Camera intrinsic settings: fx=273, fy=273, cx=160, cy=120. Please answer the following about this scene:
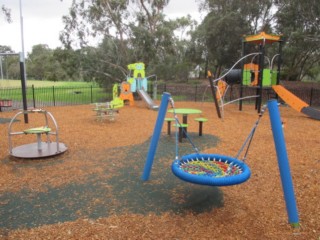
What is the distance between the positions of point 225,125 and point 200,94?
40.3 ft

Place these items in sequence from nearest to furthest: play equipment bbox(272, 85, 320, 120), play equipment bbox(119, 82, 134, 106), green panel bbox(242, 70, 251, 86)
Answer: play equipment bbox(272, 85, 320, 120) → green panel bbox(242, 70, 251, 86) → play equipment bbox(119, 82, 134, 106)

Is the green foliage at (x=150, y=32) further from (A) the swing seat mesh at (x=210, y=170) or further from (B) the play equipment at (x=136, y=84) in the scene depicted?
(A) the swing seat mesh at (x=210, y=170)

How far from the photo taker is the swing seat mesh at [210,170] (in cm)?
290

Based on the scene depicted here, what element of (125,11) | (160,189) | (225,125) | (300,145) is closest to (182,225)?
(160,189)

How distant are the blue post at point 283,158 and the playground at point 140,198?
6.4 inches

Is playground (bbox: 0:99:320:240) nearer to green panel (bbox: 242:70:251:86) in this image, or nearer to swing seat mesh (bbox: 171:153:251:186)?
swing seat mesh (bbox: 171:153:251:186)

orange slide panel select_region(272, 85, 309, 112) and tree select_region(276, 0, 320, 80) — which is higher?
tree select_region(276, 0, 320, 80)

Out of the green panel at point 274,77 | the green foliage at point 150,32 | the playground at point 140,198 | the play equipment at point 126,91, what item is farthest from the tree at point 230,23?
the playground at point 140,198

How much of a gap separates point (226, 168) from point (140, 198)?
119 centimetres

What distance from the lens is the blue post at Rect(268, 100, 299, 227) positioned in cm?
283

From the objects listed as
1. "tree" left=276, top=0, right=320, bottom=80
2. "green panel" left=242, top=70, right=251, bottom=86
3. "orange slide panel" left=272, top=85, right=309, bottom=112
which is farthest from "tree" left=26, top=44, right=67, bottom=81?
"orange slide panel" left=272, top=85, right=309, bottom=112

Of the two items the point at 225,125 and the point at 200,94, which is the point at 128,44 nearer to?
the point at 200,94

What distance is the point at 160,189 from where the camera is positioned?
3.86 metres

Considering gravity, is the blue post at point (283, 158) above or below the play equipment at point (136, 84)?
below
